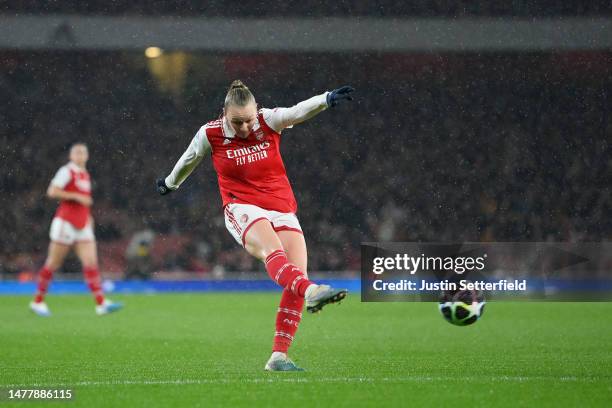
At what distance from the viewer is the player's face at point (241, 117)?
6074mm

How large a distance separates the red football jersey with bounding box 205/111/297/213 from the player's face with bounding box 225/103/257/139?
132mm

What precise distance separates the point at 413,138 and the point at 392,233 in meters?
4.20

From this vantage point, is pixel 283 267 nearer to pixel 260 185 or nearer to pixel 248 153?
pixel 260 185

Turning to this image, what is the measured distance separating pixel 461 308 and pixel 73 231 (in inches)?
262

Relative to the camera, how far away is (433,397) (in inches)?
198

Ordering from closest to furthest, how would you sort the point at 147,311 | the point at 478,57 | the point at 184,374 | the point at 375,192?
the point at 184,374
the point at 147,311
the point at 375,192
the point at 478,57

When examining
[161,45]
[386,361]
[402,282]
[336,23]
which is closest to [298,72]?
[336,23]

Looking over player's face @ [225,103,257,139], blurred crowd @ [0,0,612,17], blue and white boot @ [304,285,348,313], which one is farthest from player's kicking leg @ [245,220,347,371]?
blurred crowd @ [0,0,612,17]

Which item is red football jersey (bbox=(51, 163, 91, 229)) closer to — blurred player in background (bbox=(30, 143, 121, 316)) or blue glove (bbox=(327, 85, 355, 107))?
blurred player in background (bbox=(30, 143, 121, 316))

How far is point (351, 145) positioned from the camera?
2388 centimetres

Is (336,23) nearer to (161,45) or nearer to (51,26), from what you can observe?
(161,45)

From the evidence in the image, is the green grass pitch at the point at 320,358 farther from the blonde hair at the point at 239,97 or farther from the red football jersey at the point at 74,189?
the blonde hair at the point at 239,97

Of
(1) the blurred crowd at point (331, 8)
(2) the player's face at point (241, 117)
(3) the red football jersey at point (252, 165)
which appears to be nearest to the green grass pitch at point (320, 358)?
(3) the red football jersey at point (252, 165)

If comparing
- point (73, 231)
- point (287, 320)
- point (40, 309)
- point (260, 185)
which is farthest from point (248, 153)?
point (40, 309)
